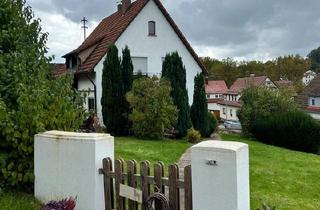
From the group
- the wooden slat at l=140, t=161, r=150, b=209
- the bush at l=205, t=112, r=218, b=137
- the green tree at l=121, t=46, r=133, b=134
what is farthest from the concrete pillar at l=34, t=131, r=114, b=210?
the bush at l=205, t=112, r=218, b=137

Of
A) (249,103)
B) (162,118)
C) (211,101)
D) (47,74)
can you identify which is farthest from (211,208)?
(211,101)

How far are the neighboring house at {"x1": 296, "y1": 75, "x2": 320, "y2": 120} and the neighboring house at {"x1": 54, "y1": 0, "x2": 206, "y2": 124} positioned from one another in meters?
21.7

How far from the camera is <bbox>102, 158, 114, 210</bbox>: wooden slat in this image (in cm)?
520

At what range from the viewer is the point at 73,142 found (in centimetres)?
535

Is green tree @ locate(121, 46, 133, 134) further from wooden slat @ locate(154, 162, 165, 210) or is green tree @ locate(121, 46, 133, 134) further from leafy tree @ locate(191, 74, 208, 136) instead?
wooden slat @ locate(154, 162, 165, 210)

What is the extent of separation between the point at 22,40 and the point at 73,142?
324 cm

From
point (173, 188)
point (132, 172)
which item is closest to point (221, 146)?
point (173, 188)

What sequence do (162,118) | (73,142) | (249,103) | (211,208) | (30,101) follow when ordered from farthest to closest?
1. (249,103)
2. (162,118)
3. (30,101)
4. (73,142)
5. (211,208)

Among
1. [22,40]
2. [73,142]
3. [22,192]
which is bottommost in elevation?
[22,192]

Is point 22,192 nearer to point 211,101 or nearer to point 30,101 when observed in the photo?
point 30,101

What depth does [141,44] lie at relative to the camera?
23688 millimetres

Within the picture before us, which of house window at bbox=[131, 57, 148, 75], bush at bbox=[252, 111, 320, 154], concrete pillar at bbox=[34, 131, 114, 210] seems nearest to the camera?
concrete pillar at bbox=[34, 131, 114, 210]

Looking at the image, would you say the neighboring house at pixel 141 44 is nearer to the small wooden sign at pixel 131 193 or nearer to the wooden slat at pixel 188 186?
the small wooden sign at pixel 131 193

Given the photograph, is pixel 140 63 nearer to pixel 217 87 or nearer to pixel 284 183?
pixel 284 183
